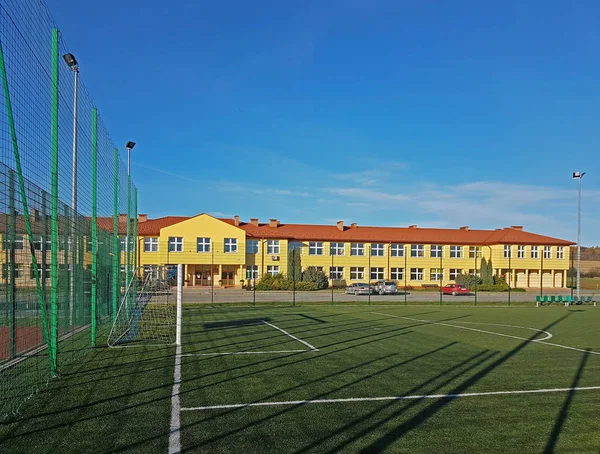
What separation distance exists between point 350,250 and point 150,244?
839 inches

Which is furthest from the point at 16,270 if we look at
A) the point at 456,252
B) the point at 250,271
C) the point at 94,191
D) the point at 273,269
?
the point at 456,252

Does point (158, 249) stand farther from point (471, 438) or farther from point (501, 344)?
point (471, 438)

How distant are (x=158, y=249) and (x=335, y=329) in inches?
1466

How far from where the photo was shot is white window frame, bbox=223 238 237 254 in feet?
172

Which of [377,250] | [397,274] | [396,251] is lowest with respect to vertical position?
[397,274]

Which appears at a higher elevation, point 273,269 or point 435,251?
point 435,251

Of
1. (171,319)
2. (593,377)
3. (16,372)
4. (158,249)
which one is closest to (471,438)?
(593,377)

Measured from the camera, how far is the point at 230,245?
52844 millimetres

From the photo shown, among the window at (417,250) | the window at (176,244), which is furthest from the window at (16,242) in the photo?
the window at (417,250)

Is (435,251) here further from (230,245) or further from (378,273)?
(230,245)

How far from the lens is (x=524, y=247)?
59.7m

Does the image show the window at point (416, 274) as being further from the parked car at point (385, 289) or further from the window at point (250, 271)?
the window at point (250, 271)

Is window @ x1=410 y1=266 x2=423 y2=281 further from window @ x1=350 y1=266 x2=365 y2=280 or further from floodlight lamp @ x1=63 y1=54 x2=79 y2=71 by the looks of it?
floodlight lamp @ x1=63 y1=54 x2=79 y2=71

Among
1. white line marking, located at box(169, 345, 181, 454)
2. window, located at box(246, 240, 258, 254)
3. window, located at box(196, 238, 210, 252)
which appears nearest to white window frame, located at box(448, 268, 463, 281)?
window, located at box(246, 240, 258, 254)
